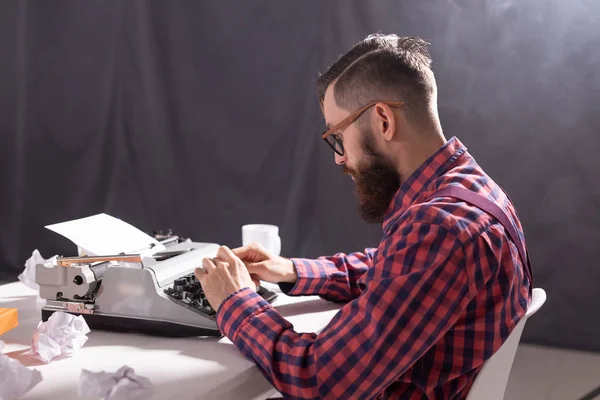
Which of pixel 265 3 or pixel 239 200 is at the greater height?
pixel 265 3

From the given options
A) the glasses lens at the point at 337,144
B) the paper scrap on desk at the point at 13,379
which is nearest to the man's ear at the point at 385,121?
the glasses lens at the point at 337,144

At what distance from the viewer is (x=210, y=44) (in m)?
2.49

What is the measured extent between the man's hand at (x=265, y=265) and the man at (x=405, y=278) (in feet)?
0.63

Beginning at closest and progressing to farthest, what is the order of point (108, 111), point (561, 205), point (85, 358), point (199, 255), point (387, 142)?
point (85, 358) → point (387, 142) → point (199, 255) → point (561, 205) → point (108, 111)

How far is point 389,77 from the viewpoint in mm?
1148

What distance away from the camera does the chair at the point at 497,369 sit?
2.95ft

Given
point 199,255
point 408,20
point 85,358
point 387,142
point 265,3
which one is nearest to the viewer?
point 85,358

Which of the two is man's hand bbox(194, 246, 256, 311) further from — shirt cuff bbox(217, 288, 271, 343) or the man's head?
the man's head

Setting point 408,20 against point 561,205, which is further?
point 408,20

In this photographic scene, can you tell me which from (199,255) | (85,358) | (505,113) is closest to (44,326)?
(85,358)

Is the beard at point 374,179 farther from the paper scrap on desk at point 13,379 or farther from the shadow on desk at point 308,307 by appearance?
the paper scrap on desk at point 13,379

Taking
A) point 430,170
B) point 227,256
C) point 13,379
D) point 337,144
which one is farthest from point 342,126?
point 13,379

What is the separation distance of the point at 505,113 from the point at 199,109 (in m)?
1.22

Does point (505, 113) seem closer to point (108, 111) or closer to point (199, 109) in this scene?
point (199, 109)
